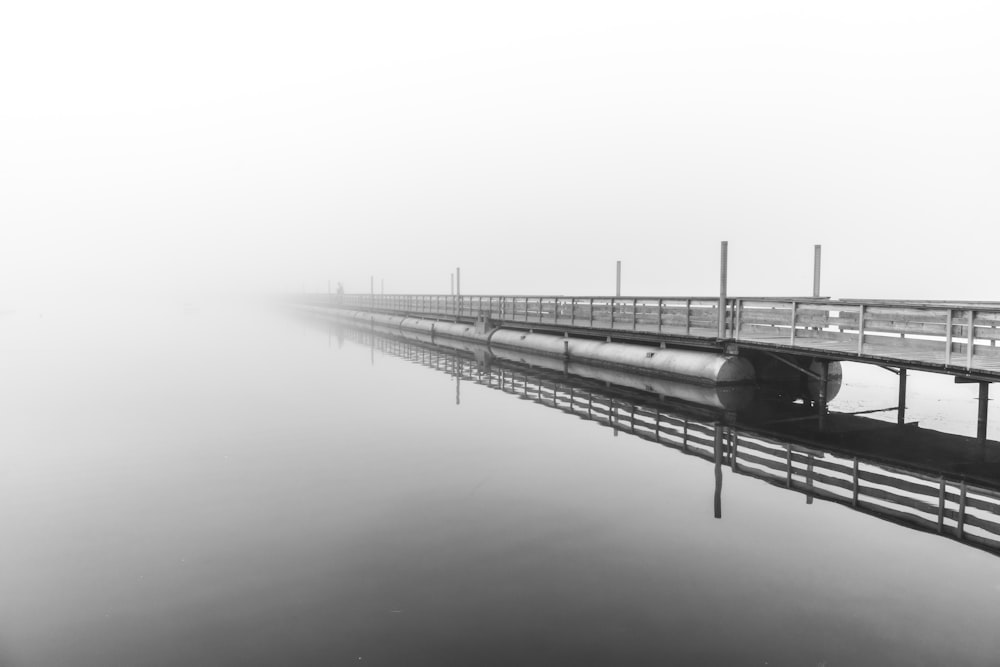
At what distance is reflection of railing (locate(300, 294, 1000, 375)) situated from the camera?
13.6 metres

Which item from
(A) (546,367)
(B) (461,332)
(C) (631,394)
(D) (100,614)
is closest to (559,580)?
(D) (100,614)

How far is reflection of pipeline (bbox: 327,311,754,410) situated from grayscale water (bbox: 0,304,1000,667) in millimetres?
5368

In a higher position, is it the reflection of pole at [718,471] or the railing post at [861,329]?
the railing post at [861,329]

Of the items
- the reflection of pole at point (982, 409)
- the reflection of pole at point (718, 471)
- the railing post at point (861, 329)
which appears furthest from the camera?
the railing post at point (861, 329)

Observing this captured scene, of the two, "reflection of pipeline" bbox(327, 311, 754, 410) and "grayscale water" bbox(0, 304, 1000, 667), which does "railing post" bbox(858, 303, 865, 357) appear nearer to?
"reflection of pipeline" bbox(327, 311, 754, 410)

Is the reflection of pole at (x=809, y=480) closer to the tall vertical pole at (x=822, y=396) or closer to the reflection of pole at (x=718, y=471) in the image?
the reflection of pole at (x=718, y=471)

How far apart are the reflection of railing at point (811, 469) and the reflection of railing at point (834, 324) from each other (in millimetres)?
3371

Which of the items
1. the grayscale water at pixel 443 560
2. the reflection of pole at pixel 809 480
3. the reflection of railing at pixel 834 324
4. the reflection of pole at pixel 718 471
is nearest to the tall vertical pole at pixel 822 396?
the reflection of railing at pixel 834 324

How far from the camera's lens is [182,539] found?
27.6 feet

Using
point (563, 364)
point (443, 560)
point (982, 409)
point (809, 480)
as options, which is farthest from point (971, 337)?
point (563, 364)

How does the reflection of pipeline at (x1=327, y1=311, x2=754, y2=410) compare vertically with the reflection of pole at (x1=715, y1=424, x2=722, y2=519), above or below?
above

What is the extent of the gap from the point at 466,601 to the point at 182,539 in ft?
13.9

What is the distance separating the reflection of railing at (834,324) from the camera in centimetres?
1356

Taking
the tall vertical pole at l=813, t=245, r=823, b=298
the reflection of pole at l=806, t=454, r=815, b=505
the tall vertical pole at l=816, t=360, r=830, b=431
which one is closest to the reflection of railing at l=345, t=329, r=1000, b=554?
the reflection of pole at l=806, t=454, r=815, b=505
